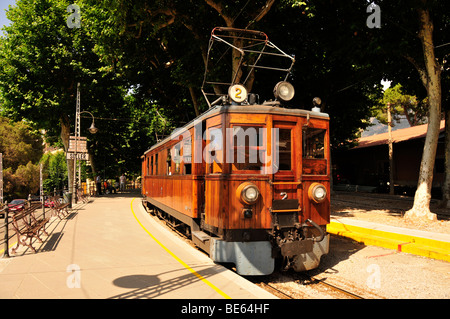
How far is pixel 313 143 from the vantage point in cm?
695

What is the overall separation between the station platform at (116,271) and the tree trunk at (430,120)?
27.4 feet

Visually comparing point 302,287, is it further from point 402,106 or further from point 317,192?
point 402,106

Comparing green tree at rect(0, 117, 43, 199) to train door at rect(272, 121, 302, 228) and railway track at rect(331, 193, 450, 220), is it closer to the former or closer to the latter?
railway track at rect(331, 193, 450, 220)

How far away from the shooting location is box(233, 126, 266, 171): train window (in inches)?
251

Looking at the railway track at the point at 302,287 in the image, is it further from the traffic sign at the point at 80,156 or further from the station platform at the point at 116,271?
the traffic sign at the point at 80,156

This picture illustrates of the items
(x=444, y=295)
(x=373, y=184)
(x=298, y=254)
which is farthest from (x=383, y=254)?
(x=373, y=184)

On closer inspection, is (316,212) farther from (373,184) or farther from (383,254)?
(373,184)

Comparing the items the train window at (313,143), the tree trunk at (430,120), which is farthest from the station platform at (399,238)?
the train window at (313,143)

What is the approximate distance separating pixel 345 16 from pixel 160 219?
11347 mm

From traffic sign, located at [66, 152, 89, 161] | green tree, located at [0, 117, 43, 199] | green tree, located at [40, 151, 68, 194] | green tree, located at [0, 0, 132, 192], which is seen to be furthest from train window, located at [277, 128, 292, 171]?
green tree, located at [40, 151, 68, 194]

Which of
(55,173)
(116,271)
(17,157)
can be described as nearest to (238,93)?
(116,271)

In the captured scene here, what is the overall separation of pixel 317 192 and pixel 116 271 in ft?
13.6

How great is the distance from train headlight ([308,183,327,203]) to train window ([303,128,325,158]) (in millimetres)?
646

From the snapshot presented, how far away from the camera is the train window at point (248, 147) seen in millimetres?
6371
